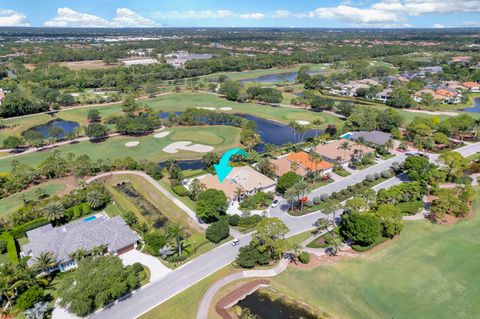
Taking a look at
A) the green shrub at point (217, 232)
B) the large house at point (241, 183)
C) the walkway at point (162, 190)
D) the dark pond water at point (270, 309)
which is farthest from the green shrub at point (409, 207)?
the walkway at point (162, 190)

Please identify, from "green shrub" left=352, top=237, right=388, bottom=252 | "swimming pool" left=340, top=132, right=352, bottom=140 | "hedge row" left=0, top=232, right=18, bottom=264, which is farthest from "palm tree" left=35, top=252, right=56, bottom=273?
"swimming pool" left=340, top=132, right=352, bottom=140

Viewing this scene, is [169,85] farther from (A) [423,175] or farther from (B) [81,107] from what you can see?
(A) [423,175]

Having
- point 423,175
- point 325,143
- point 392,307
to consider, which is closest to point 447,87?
point 325,143

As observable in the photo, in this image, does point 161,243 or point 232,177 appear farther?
point 232,177

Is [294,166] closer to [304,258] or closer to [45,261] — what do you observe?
[304,258]

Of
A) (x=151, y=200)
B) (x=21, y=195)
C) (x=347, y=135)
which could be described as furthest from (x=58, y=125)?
(x=347, y=135)

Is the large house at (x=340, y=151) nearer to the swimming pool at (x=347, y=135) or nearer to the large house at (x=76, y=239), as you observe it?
the swimming pool at (x=347, y=135)

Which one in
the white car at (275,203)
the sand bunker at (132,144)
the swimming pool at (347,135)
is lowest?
the white car at (275,203)
